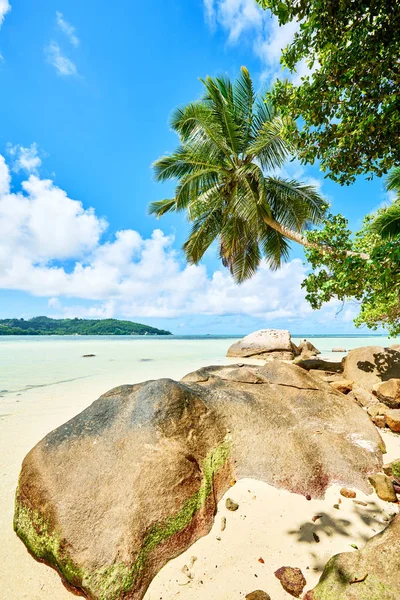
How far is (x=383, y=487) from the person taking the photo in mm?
2912

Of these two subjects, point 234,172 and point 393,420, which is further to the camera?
point 234,172

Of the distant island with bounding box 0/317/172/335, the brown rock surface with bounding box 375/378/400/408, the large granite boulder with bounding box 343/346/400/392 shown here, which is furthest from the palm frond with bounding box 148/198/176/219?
the distant island with bounding box 0/317/172/335

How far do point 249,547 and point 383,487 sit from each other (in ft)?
5.37

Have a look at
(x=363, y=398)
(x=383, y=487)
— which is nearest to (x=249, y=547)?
(x=383, y=487)

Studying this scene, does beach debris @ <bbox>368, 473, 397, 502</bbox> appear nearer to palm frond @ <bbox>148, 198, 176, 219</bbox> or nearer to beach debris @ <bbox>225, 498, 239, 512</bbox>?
beach debris @ <bbox>225, 498, 239, 512</bbox>

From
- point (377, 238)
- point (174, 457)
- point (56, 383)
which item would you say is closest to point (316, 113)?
point (377, 238)

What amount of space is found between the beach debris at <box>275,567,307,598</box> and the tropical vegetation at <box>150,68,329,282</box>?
9.03 m

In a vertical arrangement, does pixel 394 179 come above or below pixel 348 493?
above

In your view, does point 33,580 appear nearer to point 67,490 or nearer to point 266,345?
point 67,490

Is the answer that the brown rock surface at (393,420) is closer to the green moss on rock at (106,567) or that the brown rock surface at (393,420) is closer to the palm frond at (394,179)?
the green moss on rock at (106,567)

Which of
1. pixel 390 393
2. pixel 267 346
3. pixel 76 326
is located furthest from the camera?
pixel 76 326

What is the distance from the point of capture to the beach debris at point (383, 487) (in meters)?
2.83

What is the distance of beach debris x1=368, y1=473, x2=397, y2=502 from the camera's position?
9.27ft

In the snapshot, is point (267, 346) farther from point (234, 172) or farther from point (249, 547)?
point (249, 547)
